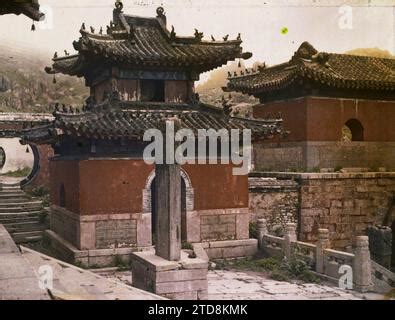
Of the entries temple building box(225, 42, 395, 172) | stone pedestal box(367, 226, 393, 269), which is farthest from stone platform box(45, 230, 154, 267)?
stone pedestal box(367, 226, 393, 269)

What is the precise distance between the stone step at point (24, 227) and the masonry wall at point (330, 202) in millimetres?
8518

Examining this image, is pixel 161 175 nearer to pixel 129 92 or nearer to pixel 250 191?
pixel 129 92

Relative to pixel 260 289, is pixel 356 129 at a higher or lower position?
higher

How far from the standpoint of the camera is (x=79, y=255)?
1247cm

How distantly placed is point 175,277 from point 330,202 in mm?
9503

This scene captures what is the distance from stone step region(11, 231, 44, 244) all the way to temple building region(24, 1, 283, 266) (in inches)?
59.6

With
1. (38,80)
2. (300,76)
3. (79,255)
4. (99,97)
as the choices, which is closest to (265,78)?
(300,76)

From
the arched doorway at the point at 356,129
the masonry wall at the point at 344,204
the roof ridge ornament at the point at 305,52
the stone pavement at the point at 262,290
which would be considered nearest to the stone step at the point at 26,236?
the stone pavement at the point at 262,290

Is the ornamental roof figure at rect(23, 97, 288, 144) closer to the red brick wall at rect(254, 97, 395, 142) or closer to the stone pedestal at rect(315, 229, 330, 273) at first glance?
the red brick wall at rect(254, 97, 395, 142)

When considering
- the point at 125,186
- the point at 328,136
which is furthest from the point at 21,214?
the point at 328,136

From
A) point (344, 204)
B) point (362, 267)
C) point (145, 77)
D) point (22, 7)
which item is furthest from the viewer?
point (344, 204)

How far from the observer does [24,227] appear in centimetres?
1759

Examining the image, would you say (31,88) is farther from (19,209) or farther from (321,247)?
(321,247)

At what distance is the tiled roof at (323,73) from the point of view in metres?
17.1
